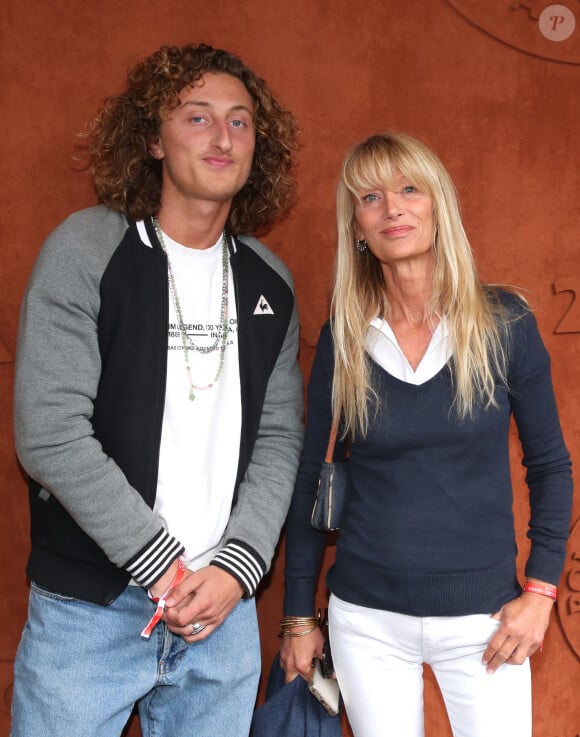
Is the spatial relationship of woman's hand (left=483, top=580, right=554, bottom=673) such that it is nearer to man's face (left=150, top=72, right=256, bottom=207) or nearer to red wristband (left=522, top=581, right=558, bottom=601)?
red wristband (left=522, top=581, right=558, bottom=601)

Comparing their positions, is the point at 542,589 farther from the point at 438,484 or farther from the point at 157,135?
the point at 157,135

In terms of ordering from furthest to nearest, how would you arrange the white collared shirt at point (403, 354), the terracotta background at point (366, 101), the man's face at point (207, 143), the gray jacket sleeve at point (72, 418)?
1. the terracotta background at point (366, 101)
2. the man's face at point (207, 143)
3. the white collared shirt at point (403, 354)
4. the gray jacket sleeve at point (72, 418)

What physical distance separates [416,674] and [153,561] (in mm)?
670

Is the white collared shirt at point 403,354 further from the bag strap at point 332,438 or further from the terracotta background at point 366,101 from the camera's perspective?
the terracotta background at point 366,101

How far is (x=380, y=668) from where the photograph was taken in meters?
1.80

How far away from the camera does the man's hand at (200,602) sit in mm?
1776

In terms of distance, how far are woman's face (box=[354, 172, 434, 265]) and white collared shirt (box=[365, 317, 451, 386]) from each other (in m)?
0.18

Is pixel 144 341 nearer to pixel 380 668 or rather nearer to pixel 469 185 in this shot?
pixel 380 668

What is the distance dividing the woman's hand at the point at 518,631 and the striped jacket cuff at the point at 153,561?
74 centimetres

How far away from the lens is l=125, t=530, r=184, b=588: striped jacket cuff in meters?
1.73

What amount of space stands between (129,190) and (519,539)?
154 cm

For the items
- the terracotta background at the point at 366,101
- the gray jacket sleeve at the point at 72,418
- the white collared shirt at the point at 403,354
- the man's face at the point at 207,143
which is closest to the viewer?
the gray jacket sleeve at the point at 72,418

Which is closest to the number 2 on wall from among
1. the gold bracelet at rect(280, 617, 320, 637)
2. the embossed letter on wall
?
the embossed letter on wall

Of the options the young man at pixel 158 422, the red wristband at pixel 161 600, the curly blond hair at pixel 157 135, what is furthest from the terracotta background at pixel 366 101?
the red wristband at pixel 161 600
